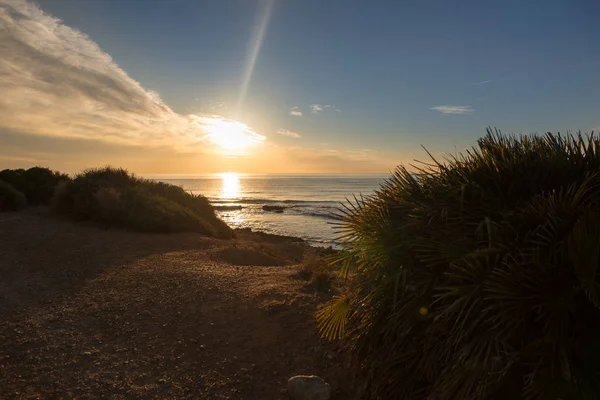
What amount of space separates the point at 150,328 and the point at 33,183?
60.9ft

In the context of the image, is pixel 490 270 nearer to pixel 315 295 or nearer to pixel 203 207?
pixel 315 295

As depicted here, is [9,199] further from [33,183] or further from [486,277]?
[486,277]

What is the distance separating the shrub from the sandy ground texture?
856 cm

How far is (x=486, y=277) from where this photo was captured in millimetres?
3053

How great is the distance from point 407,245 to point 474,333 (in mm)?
995

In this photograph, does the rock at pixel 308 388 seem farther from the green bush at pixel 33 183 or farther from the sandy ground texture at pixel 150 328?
the green bush at pixel 33 183

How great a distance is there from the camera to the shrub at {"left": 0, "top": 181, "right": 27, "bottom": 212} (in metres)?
17.2

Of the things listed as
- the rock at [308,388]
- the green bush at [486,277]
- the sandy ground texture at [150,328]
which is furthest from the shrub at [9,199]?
the green bush at [486,277]

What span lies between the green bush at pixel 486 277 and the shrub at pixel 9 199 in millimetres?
18769

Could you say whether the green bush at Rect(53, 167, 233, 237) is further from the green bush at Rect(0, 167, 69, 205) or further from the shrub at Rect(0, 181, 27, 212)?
the shrub at Rect(0, 181, 27, 212)

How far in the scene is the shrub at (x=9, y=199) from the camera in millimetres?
17172

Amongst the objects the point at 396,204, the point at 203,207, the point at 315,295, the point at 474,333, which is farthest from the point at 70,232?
the point at 474,333

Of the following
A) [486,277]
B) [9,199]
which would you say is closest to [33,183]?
[9,199]

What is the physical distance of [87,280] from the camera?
8.43m
